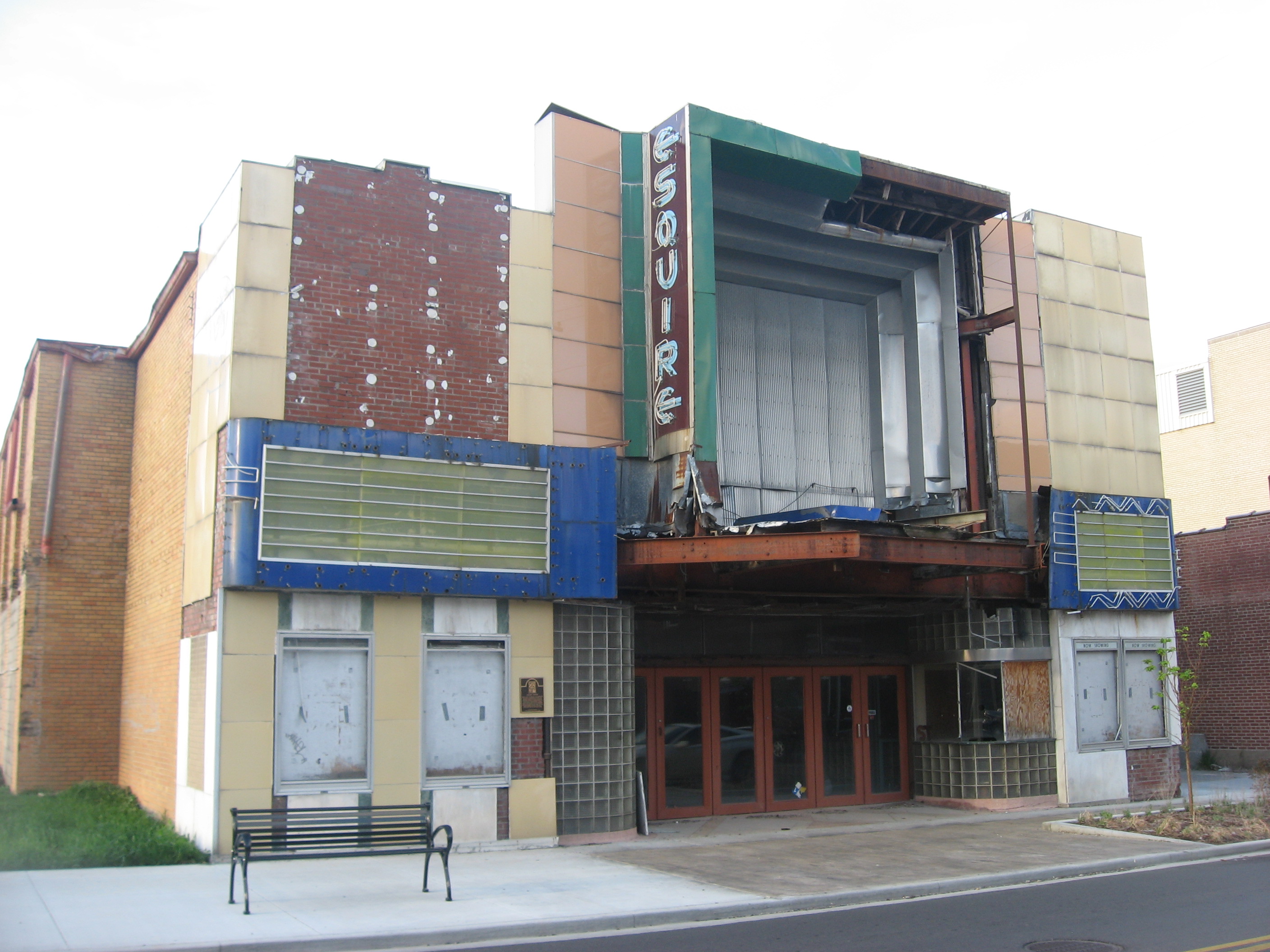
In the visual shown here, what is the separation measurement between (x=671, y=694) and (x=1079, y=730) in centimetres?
704

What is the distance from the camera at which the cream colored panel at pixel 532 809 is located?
47.5ft

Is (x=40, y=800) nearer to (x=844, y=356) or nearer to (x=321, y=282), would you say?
(x=321, y=282)

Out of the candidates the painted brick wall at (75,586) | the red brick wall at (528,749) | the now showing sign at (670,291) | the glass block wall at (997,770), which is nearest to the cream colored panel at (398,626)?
the red brick wall at (528,749)

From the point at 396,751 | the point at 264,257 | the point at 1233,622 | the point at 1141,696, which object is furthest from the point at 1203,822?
the point at 264,257

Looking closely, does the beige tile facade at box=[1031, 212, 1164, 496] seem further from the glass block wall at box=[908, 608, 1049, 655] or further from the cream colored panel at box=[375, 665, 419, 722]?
the cream colored panel at box=[375, 665, 419, 722]

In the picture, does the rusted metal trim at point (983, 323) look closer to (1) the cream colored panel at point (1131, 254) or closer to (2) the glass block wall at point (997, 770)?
(1) the cream colored panel at point (1131, 254)

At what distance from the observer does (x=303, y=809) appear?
37.8 ft

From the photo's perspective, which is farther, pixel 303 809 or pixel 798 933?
pixel 303 809

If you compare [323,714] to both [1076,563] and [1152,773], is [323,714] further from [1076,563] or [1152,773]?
[1152,773]

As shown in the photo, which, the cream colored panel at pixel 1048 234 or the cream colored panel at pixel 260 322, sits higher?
the cream colored panel at pixel 1048 234

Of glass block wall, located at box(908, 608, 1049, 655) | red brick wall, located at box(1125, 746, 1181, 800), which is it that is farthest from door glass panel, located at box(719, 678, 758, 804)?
red brick wall, located at box(1125, 746, 1181, 800)

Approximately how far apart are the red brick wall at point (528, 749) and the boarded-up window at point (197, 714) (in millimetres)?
3761

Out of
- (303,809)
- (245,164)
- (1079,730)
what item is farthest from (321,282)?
(1079,730)

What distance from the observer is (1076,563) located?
19188 mm
